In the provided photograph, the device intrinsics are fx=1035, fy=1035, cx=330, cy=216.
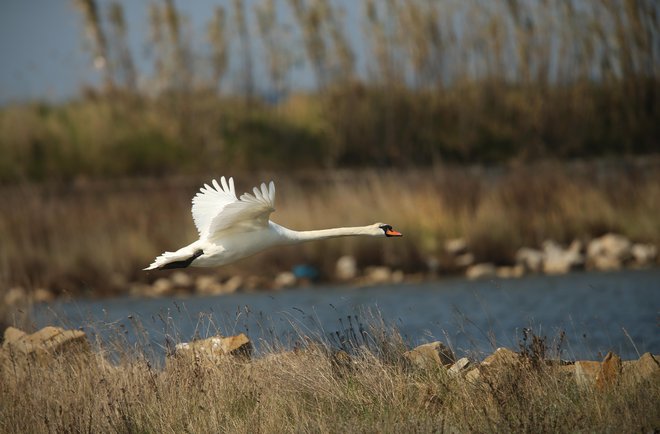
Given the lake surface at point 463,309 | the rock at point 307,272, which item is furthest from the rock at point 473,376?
the rock at point 307,272

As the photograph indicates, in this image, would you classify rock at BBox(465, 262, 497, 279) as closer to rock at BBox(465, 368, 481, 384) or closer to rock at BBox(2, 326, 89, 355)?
rock at BBox(2, 326, 89, 355)

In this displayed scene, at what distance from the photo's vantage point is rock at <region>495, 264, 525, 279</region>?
20.4m

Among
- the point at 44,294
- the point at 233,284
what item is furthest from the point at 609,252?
the point at 44,294

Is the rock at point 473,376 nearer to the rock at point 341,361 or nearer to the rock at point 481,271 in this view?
the rock at point 341,361

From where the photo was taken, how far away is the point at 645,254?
20.1 meters

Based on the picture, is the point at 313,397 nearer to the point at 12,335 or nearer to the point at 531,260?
the point at 12,335

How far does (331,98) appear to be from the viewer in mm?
29672

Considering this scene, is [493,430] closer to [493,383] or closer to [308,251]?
[493,383]

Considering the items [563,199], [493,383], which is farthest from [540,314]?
[493,383]

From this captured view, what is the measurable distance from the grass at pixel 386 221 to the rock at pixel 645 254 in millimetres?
289

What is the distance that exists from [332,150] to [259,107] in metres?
3.89

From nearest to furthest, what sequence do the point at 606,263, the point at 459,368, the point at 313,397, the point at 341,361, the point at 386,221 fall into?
the point at 313,397 < the point at 459,368 < the point at 341,361 < the point at 606,263 < the point at 386,221

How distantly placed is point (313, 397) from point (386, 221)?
12742 mm

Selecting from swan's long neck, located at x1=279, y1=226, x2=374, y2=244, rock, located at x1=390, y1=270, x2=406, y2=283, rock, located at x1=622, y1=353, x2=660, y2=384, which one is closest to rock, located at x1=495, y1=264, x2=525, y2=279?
rock, located at x1=390, y1=270, x2=406, y2=283
